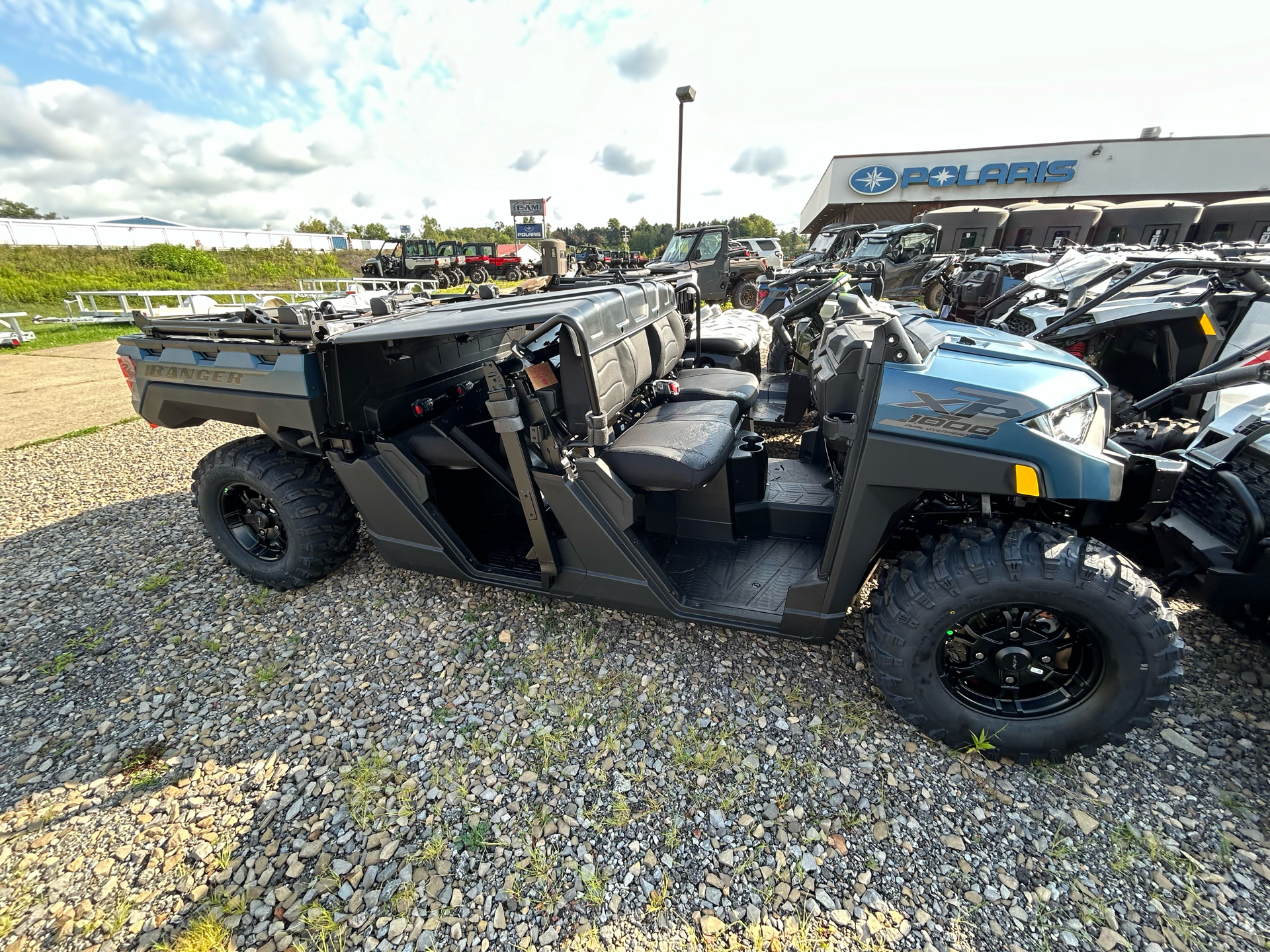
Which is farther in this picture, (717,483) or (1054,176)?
(1054,176)

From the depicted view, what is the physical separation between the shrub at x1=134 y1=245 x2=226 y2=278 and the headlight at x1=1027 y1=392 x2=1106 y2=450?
34923 millimetres

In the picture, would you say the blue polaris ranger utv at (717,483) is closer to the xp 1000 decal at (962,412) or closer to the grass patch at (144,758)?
the xp 1000 decal at (962,412)

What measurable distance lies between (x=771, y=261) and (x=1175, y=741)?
1634 cm

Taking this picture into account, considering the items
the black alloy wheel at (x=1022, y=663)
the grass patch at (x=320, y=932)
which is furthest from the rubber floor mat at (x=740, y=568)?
the grass patch at (x=320, y=932)

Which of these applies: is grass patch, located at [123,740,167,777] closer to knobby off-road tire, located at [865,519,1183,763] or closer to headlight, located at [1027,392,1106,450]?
knobby off-road tire, located at [865,519,1183,763]

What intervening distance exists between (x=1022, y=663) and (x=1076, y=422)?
2.89 feet

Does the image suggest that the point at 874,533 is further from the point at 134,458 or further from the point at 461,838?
the point at 134,458


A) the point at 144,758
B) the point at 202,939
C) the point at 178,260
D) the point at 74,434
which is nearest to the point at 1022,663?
A: the point at 202,939

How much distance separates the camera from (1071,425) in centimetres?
188

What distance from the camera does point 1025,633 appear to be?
199 cm

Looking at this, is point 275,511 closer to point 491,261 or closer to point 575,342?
point 575,342

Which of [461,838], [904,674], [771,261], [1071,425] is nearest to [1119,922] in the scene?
[904,674]

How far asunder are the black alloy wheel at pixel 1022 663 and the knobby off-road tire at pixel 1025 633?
0.03ft

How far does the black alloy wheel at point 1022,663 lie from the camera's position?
78.2 inches
